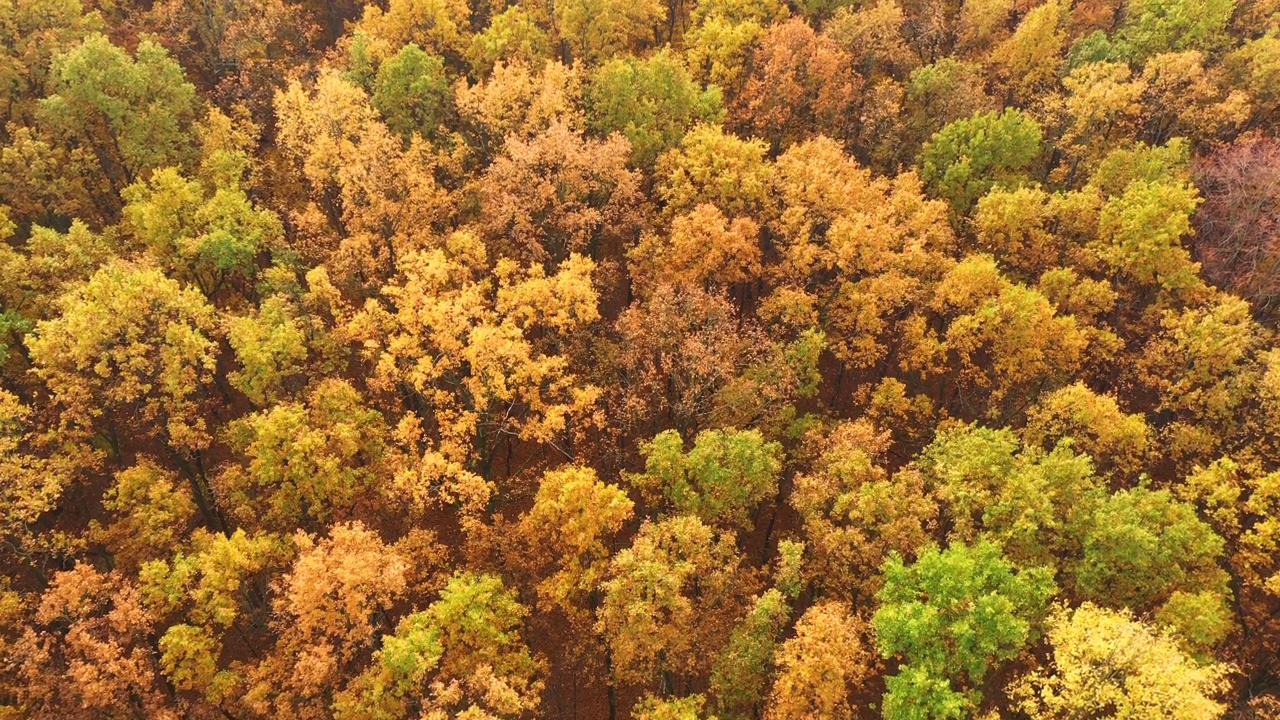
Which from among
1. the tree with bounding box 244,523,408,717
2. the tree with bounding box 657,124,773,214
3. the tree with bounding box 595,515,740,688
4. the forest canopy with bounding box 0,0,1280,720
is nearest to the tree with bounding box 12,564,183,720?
the forest canopy with bounding box 0,0,1280,720

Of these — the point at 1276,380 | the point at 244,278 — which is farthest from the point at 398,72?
the point at 1276,380

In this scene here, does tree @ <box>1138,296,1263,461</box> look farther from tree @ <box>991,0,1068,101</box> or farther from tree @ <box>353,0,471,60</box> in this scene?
tree @ <box>353,0,471,60</box>

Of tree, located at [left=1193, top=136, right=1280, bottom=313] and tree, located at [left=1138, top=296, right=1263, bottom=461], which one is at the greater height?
tree, located at [left=1193, top=136, right=1280, bottom=313]

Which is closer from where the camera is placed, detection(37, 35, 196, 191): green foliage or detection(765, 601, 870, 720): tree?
detection(765, 601, 870, 720): tree

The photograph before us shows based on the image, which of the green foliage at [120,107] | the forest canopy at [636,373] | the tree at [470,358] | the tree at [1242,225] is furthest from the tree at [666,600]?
the green foliage at [120,107]

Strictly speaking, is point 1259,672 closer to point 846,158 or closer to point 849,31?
point 846,158

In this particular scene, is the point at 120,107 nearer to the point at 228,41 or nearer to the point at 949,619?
the point at 228,41
